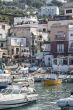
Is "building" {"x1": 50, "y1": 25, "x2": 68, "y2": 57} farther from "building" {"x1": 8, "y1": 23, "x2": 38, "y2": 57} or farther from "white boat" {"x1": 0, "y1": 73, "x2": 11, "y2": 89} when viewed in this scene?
"white boat" {"x1": 0, "y1": 73, "x2": 11, "y2": 89}

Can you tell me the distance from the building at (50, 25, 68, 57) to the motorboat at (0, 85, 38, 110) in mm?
39614

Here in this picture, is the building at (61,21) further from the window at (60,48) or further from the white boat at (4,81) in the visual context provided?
the white boat at (4,81)

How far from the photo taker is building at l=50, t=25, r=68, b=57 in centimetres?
8669

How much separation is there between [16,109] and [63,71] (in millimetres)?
37265

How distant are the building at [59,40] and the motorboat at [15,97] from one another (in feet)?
130

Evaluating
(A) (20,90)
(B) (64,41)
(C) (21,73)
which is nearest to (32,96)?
(A) (20,90)

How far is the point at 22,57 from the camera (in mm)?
89500

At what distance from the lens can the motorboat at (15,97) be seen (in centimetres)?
4291

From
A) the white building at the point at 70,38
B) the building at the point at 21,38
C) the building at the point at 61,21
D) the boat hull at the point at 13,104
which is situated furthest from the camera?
the building at the point at 61,21

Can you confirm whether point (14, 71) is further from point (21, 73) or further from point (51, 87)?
point (51, 87)

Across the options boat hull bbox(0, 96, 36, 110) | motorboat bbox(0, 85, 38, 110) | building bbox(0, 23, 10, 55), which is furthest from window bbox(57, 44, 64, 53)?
boat hull bbox(0, 96, 36, 110)

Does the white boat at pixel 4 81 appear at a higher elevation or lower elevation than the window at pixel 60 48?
higher

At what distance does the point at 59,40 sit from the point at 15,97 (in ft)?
146

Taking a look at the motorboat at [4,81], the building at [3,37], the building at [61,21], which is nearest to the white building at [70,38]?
the building at [61,21]
